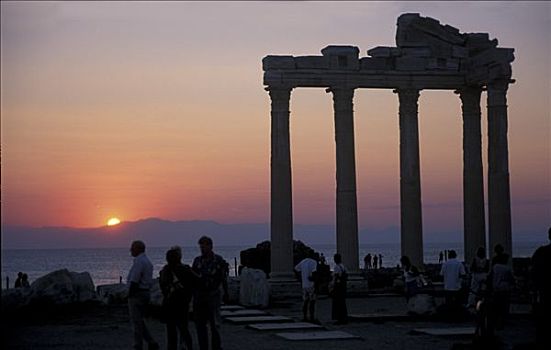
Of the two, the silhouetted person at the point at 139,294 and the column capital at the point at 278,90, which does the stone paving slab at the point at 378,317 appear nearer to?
the silhouetted person at the point at 139,294

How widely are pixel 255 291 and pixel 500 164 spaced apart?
12.3 metres

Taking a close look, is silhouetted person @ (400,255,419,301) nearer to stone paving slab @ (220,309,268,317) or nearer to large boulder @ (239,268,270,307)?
stone paving slab @ (220,309,268,317)

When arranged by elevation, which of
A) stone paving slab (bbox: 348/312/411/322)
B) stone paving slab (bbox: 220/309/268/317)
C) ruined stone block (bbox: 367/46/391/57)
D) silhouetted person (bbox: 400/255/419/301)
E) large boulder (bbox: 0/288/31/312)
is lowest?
stone paving slab (bbox: 348/312/411/322)

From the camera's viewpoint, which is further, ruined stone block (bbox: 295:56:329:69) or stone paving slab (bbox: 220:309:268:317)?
ruined stone block (bbox: 295:56:329:69)

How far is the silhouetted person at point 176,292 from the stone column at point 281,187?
2083 cm

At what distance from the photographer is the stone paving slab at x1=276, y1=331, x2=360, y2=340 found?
2331 centimetres

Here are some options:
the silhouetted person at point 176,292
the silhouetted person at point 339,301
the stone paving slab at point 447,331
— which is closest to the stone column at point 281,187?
the silhouetted person at point 339,301

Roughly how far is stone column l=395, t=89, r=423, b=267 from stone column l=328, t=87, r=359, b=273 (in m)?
2.49

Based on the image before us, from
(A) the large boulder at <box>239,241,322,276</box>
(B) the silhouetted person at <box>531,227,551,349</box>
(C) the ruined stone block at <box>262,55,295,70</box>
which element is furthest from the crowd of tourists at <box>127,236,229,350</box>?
(A) the large boulder at <box>239,241,322,276</box>

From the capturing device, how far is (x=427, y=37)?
42188 mm

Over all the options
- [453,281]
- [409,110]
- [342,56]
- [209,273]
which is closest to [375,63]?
[342,56]

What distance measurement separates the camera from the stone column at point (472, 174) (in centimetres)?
4278

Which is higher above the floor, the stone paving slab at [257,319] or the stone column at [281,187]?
the stone column at [281,187]

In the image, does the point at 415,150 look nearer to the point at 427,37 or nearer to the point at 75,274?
the point at 427,37
